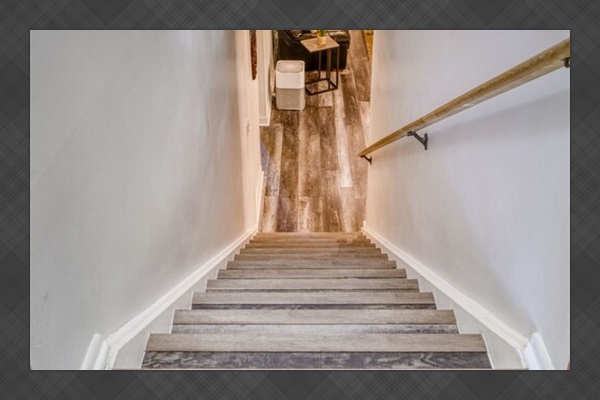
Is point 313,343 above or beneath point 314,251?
above

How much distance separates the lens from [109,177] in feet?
4.50

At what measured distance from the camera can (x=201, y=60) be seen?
8.66 ft

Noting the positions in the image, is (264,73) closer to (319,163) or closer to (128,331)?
(319,163)

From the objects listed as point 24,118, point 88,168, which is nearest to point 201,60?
point 88,168

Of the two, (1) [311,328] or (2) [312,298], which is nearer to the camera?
(1) [311,328]

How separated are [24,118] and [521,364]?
4.40 ft

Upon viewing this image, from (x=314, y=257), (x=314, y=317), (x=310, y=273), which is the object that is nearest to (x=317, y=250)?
(x=314, y=257)

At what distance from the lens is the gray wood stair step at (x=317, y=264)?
314 cm

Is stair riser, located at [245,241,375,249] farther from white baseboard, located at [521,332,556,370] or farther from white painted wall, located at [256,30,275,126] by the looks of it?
white painted wall, located at [256,30,275,126]

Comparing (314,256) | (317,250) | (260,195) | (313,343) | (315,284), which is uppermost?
(313,343)

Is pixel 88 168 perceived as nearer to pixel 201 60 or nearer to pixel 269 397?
pixel 269 397

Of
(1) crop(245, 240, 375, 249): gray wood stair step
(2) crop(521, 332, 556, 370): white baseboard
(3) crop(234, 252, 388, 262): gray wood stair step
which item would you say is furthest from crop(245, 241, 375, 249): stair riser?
(2) crop(521, 332, 556, 370): white baseboard

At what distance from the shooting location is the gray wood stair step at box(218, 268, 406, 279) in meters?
2.78

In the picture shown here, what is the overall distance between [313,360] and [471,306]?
0.66 metres
